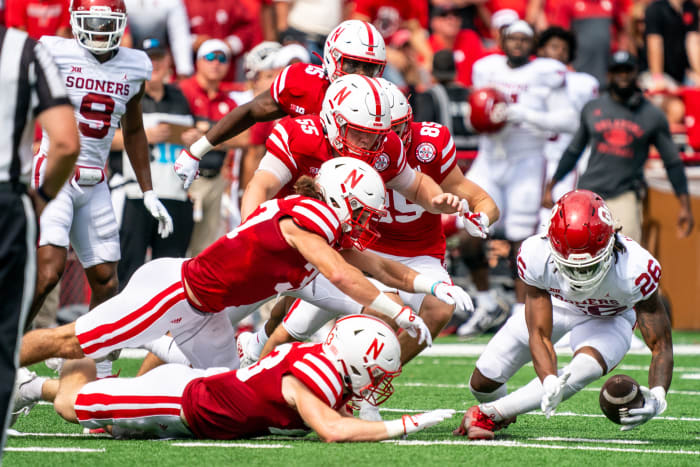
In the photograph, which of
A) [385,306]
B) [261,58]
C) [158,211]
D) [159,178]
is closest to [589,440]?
[385,306]

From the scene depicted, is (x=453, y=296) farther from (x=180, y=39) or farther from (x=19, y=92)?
(x=180, y=39)

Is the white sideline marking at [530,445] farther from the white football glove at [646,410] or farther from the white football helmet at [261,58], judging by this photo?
the white football helmet at [261,58]

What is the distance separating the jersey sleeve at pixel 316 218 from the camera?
4.70 metres

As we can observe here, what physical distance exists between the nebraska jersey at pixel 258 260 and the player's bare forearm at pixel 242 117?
1423mm

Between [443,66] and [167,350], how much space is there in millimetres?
5482

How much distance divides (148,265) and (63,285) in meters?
4.85

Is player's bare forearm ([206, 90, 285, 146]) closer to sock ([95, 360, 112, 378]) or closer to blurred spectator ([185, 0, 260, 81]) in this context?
sock ([95, 360, 112, 378])

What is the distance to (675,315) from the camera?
10586mm

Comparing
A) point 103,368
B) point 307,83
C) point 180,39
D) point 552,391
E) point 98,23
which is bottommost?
point 103,368

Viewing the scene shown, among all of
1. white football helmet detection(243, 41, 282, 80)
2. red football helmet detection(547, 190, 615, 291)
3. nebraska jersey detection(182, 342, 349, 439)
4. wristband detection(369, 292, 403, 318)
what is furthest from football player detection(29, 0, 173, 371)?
white football helmet detection(243, 41, 282, 80)

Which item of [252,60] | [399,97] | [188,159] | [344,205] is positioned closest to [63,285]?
[252,60]

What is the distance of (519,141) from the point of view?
32.6 feet

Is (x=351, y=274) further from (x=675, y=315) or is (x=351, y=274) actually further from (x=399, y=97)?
(x=675, y=315)

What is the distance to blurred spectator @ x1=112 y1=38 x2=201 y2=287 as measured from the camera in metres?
8.26
